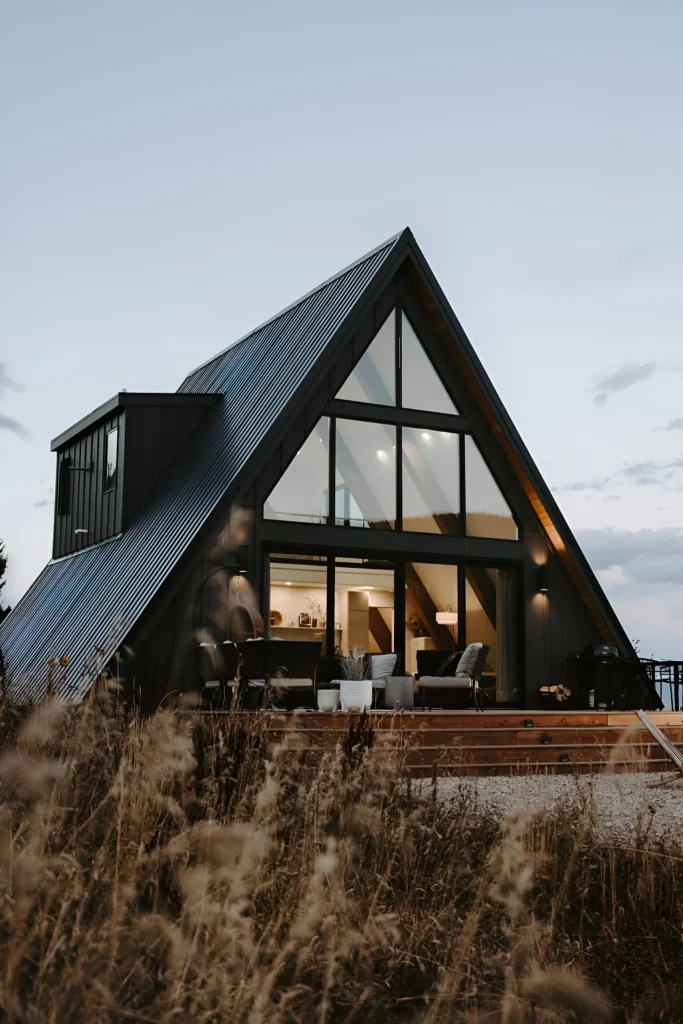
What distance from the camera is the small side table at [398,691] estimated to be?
11.9m

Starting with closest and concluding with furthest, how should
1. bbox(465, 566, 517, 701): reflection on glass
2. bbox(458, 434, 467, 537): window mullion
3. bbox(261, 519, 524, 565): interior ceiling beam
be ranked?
bbox(261, 519, 524, 565): interior ceiling beam → bbox(465, 566, 517, 701): reflection on glass → bbox(458, 434, 467, 537): window mullion

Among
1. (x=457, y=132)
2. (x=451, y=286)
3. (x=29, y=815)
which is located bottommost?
(x=29, y=815)

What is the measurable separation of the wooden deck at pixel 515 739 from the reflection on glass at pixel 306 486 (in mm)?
3548

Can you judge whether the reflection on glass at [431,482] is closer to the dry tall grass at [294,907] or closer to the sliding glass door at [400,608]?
the sliding glass door at [400,608]

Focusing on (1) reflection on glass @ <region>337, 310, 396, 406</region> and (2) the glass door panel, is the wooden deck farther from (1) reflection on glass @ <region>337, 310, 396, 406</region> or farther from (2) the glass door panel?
(1) reflection on glass @ <region>337, 310, 396, 406</region>

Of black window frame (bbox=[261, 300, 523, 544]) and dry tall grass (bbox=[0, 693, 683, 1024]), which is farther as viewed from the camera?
black window frame (bbox=[261, 300, 523, 544])

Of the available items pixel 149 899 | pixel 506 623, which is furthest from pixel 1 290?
pixel 149 899

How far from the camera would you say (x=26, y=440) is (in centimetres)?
Result: 2902

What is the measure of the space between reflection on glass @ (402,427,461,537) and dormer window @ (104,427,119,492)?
3.83 meters

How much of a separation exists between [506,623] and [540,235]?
640cm

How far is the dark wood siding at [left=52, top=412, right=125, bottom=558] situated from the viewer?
14.3m

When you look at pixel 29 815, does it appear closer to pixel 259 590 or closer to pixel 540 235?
pixel 259 590

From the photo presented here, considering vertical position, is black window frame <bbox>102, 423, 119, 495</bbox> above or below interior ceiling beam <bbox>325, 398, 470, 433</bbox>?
below

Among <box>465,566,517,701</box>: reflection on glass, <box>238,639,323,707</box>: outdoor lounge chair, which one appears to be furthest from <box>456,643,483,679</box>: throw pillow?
<box>238,639,323,707</box>: outdoor lounge chair
